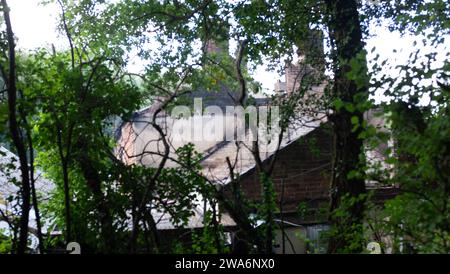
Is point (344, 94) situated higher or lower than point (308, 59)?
lower

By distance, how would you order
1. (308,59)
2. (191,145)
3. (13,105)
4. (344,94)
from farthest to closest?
(308,59) < (344,94) < (191,145) < (13,105)

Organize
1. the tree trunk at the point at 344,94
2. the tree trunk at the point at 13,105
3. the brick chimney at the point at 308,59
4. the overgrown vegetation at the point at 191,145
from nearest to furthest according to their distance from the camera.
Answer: the overgrown vegetation at the point at 191,145, the tree trunk at the point at 13,105, the tree trunk at the point at 344,94, the brick chimney at the point at 308,59

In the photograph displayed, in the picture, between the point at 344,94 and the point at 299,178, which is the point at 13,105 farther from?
the point at 299,178

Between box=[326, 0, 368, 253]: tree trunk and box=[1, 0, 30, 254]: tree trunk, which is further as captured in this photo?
box=[326, 0, 368, 253]: tree trunk

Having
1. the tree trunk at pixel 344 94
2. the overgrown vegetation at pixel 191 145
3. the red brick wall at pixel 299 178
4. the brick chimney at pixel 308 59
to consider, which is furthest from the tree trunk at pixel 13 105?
the red brick wall at pixel 299 178

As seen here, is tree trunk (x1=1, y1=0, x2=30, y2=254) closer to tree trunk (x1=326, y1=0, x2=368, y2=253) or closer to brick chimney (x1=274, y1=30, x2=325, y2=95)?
tree trunk (x1=326, y1=0, x2=368, y2=253)

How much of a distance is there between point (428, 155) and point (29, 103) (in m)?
2.40

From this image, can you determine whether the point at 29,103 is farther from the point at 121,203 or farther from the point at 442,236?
the point at 442,236

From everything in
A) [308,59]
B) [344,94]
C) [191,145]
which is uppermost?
[308,59]

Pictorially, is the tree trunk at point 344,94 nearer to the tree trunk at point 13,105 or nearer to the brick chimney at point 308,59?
the brick chimney at point 308,59

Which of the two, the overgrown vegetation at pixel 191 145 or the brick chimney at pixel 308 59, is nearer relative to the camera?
the overgrown vegetation at pixel 191 145

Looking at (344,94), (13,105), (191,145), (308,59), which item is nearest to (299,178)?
(308,59)

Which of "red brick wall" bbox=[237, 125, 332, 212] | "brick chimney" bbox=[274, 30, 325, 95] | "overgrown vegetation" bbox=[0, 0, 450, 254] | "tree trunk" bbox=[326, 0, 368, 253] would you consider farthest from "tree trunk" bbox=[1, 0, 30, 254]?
"red brick wall" bbox=[237, 125, 332, 212]

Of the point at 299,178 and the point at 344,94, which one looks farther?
the point at 299,178
